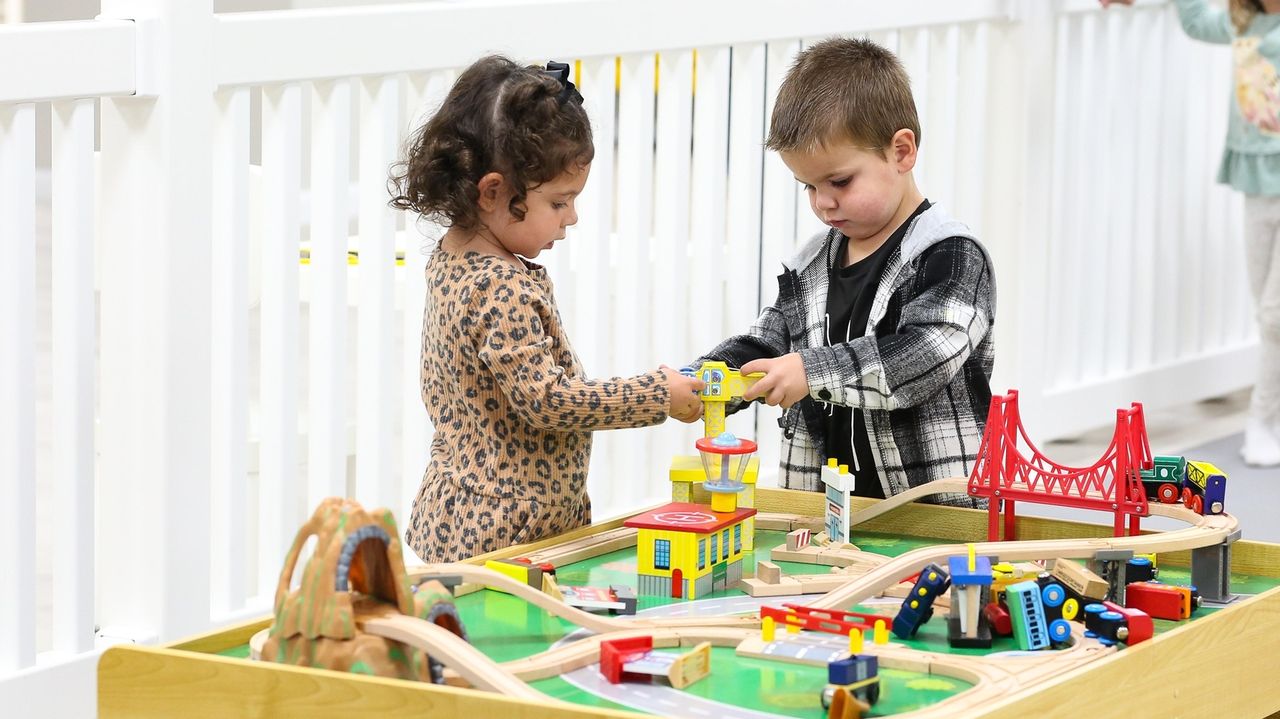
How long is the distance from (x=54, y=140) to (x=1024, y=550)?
4.18 ft

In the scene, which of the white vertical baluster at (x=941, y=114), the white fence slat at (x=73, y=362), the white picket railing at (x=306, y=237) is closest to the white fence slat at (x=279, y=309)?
the white picket railing at (x=306, y=237)

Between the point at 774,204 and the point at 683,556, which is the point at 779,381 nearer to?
the point at 683,556

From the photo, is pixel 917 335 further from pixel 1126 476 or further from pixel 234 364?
pixel 234 364

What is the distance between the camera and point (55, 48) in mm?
2113

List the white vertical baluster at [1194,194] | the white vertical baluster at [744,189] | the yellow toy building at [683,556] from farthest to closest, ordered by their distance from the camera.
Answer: the white vertical baluster at [1194,194] → the white vertical baluster at [744,189] → the yellow toy building at [683,556]

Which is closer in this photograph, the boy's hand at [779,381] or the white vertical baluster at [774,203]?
the boy's hand at [779,381]

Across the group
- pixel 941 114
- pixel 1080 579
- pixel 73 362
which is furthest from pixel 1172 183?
pixel 1080 579

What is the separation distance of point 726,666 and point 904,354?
1.91 feet

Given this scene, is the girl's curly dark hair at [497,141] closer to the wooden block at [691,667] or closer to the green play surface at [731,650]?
the green play surface at [731,650]

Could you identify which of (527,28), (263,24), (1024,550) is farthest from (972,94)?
(1024,550)

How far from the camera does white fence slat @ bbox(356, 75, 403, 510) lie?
257cm

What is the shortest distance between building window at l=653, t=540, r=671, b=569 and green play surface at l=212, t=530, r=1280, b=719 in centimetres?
3

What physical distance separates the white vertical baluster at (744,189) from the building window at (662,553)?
1.55 meters

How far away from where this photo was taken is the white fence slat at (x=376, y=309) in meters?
2.57
